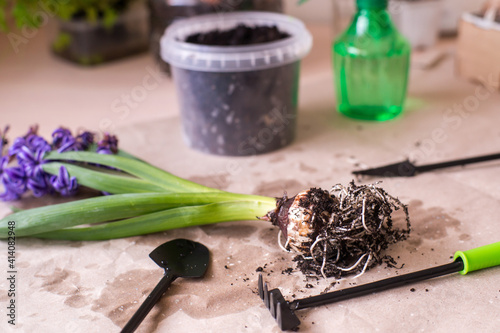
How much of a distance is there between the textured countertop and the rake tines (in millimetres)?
13

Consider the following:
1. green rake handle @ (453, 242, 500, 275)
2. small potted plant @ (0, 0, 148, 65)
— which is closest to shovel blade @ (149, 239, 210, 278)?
green rake handle @ (453, 242, 500, 275)

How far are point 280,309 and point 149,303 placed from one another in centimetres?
16

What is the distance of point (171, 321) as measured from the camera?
64 centimetres

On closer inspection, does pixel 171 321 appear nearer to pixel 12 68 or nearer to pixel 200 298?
pixel 200 298

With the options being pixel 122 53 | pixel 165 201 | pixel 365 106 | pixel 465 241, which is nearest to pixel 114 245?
pixel 165 201

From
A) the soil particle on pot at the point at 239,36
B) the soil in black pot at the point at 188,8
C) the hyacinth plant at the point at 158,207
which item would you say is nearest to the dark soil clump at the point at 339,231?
the hyacinth plant at the point at 158,207

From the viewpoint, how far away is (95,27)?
1420 mm

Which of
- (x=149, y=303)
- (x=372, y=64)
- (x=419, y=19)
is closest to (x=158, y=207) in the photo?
(x=149, y=303)

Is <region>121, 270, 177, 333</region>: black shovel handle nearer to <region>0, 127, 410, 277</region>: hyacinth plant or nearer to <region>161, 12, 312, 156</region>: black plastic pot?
<region>0, 127, 410, 277</region>: hyacinth plant

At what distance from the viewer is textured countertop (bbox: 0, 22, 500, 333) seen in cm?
64

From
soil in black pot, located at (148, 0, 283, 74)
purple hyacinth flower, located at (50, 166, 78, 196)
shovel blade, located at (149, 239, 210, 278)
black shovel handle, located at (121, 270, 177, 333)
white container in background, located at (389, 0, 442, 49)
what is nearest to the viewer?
black shovel handle, located at (121, 270, 177, 333)

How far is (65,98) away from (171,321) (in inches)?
33.1

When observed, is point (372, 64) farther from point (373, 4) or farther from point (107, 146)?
point (107, 146)

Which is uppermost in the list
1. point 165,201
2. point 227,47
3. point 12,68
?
point 227,47
